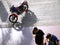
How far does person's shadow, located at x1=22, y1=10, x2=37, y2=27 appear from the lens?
290 centimetres

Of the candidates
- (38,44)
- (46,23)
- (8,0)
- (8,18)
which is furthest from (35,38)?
(8,0)

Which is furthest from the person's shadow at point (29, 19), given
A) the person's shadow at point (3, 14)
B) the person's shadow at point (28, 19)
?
the person's shadow at point (3, 14)

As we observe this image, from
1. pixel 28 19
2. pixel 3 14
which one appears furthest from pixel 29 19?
pixel 3 14

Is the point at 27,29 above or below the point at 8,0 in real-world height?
below

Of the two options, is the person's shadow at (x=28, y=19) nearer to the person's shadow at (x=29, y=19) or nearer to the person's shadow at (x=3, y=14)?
the person's shadow at (x=29, y=19)

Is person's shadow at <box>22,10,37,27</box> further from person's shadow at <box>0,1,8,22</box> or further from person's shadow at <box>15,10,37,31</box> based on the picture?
person's shadow at <box>0,1,8,22</box>

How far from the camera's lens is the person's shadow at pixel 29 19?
290cm

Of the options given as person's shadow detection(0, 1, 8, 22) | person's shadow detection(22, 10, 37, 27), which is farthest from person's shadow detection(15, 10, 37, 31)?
person's shadow detection(0, 1, 8, 22)

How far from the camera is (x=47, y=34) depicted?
9.29ft

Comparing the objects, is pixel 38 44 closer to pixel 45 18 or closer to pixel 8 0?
pixel 45 18

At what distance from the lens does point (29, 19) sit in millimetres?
2920

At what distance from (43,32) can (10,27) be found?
448 mm

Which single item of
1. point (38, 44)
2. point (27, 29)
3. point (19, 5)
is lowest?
point (38, 44)

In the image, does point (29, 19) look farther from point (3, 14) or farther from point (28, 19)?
point (3, 14)
